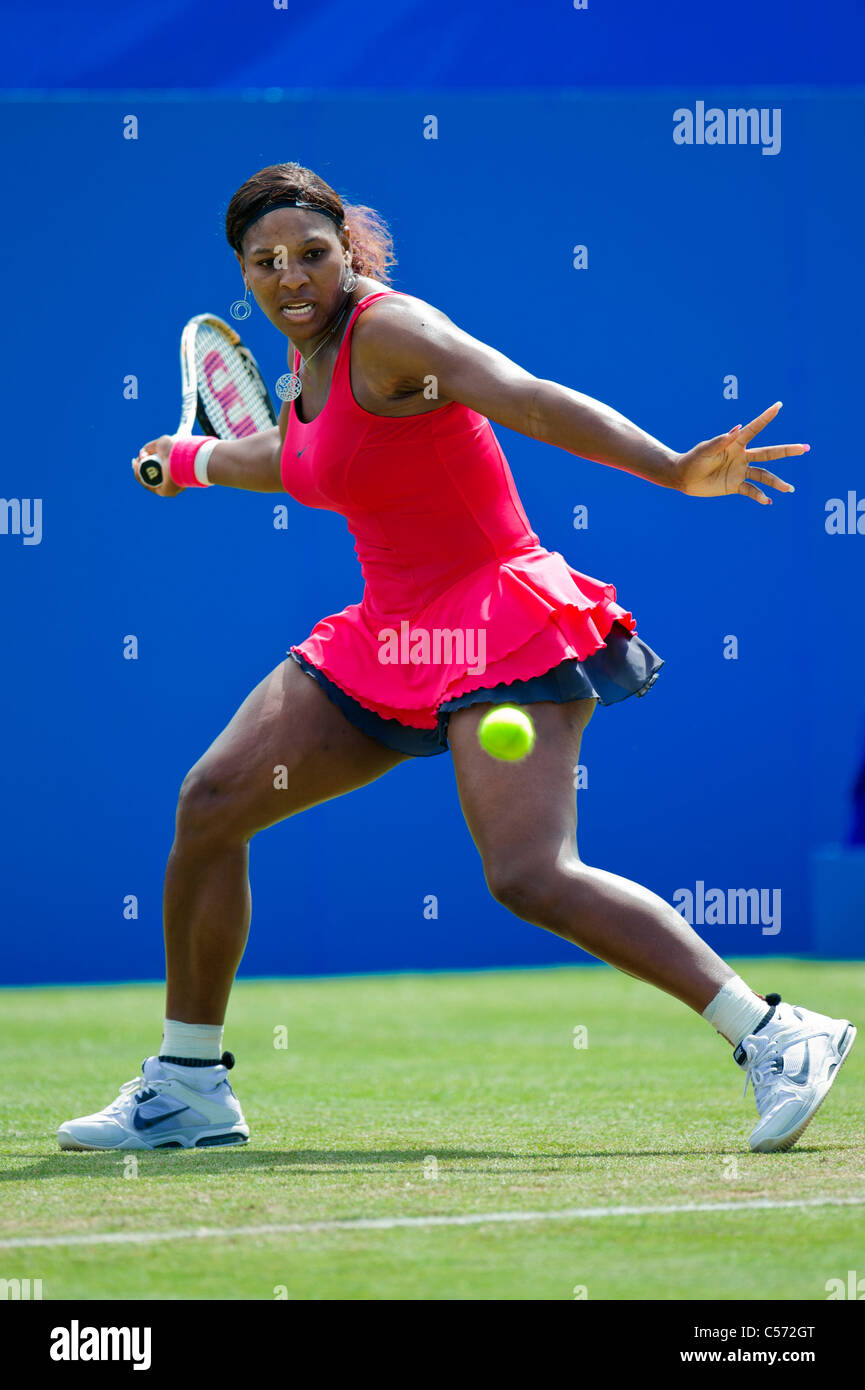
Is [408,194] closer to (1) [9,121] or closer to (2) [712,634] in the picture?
(1) [9,121]

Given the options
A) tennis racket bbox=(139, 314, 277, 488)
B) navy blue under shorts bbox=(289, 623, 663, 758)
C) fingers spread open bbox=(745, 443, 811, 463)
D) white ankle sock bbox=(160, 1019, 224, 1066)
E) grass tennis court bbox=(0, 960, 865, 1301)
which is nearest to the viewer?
grass tennis court bbox=(0, 960, 865, 1301)

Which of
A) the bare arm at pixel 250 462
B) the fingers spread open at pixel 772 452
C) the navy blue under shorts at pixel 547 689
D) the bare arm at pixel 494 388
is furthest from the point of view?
the bare arm at pixel 250 462

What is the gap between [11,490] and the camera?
6590 millimetres

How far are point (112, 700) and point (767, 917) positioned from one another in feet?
8.37

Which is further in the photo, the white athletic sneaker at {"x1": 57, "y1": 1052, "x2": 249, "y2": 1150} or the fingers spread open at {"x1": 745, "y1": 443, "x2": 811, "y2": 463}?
the white athletic sneaker at {"x1": 57, "y1": 1052, "x2": 249, "y2": 1150}

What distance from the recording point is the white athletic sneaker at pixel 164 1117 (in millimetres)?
3197

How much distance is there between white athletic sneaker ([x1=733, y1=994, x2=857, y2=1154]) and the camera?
289 centimetres

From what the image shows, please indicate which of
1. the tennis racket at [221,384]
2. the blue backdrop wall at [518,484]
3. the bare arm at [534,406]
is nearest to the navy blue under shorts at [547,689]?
the bare arm at [534,406]

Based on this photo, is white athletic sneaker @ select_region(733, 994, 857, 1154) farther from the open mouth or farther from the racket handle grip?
the racket handle grip

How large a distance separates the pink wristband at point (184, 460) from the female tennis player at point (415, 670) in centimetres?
38

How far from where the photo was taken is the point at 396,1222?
243 centimetres

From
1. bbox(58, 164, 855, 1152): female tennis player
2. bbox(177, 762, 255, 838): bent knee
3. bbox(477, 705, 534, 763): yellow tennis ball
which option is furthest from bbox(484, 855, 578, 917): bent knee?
bbox(177, 762, 255, 838): bent knee

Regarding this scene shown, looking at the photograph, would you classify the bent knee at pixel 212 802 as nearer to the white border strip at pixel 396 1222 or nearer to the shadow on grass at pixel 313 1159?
the shadow on grass at pixel 313 1159

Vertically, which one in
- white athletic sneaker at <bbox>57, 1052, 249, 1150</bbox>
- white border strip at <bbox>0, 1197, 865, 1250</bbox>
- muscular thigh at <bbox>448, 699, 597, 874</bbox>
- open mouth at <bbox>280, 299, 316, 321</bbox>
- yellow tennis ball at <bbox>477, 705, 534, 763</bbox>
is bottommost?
white border strip at <bbox>0, 1197, 865, 1250</bbox>
